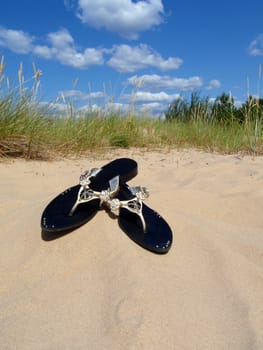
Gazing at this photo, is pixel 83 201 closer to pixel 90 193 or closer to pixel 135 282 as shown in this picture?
pixel 90 193

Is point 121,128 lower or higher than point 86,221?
higher

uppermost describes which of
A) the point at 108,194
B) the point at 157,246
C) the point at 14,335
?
the point at 108,194

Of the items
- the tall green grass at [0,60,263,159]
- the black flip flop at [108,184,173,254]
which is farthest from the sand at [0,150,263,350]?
the tall green grass at [0,60,263,159]

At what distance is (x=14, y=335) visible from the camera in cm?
89

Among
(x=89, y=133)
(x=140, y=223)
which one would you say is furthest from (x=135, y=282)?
(x=89, y=133)

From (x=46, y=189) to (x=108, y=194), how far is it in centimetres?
80

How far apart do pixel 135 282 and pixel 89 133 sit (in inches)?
113

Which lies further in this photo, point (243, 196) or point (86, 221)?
point (243, 196)

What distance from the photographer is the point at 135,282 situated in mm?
1091

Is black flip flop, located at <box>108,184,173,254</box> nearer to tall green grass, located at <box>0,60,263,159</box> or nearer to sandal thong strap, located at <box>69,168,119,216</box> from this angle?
sandal thong strap, located at <box>69,168,119,216</box>

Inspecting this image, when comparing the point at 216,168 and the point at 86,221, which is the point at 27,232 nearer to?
the point at 86,221

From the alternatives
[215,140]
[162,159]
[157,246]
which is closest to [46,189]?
[157,246]

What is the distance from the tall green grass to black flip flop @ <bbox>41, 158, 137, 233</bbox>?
1.57 m

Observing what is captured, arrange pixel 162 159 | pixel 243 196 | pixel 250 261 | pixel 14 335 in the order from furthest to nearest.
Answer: pixel 162 159 → pixel 243 196 → pixel 250 261 → pixel 14 335
